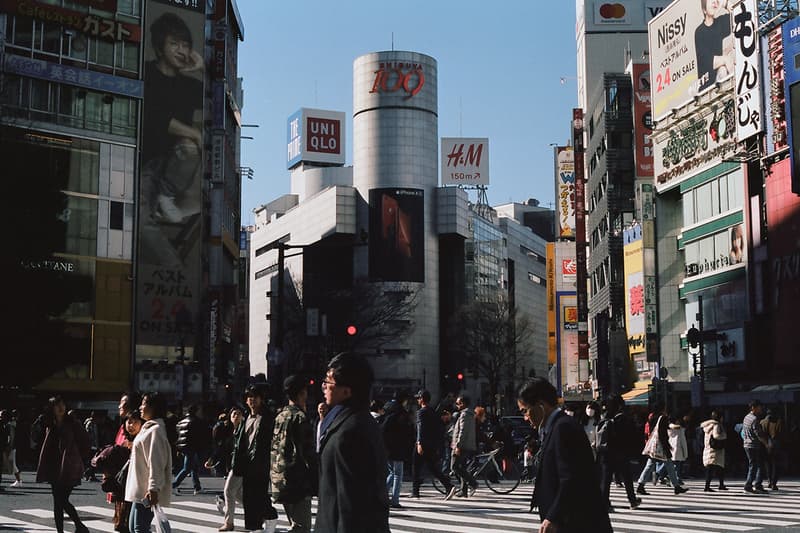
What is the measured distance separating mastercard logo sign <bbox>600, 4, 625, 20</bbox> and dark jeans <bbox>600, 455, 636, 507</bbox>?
260 feet

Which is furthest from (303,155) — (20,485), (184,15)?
(20,485)

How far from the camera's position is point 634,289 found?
6278 cm

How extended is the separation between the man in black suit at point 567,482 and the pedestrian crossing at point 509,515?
26.1ft

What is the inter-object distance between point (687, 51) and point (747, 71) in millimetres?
10559

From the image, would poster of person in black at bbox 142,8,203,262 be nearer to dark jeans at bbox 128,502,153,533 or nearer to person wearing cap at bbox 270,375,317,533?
person wearing cap at bbox 270,375,317,533

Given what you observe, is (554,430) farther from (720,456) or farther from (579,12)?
(579,12)

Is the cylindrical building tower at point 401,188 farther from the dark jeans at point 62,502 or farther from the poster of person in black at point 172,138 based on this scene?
the dark jeans at point 62,502

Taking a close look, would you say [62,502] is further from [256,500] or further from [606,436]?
[606,436]

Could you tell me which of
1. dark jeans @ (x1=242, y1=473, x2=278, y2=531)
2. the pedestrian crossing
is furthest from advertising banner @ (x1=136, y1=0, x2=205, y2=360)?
dark jeans @ (x1=242, y1=473, x2=278, y2=531)

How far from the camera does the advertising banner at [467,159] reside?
149 m

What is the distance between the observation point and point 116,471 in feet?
34.3

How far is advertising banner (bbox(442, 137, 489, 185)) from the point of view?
149m

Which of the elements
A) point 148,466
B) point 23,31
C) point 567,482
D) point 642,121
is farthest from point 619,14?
point 567,482

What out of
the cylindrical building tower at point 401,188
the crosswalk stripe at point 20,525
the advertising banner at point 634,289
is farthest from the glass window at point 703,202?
the cylindrical building tower at point 401,188
